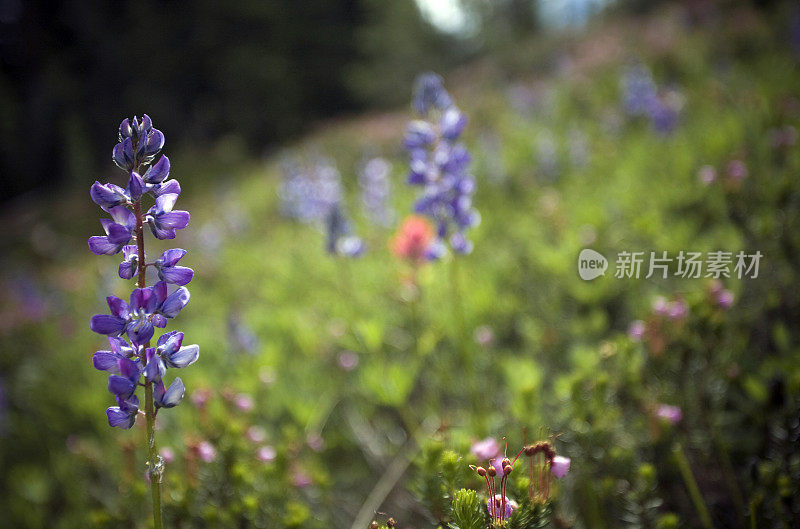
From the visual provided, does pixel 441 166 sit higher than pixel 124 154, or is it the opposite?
pixel 441 166

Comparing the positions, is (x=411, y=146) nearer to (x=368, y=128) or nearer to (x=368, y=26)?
(x=368, y=128)

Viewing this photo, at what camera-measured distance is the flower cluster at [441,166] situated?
1478 millimetres

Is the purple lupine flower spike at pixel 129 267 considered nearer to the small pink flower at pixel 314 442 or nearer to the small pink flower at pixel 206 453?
the small pink flower at pixel 206 453

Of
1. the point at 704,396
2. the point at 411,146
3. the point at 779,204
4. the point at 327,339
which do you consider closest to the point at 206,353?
the point at 327,339

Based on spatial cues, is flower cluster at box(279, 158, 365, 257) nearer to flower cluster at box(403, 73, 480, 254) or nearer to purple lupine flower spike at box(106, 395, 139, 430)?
flower cluster at box(403, 73, 480, 254)

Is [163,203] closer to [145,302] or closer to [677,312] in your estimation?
[145,302]

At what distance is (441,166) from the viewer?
1.50m

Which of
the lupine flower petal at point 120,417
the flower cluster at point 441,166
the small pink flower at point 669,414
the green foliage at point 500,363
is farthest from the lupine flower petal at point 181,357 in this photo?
the small pink flower at point 669,414

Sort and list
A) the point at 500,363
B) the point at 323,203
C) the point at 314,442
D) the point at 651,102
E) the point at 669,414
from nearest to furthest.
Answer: the point at 669,414 < the point at 314,442 < the point at 500,363 < the point at 323,203 < the point at 651,102

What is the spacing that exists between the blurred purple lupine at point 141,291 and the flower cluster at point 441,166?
809 mm

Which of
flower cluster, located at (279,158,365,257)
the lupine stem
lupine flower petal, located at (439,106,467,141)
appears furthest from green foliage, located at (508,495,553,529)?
flower cluster, located at (279,158,365,257)

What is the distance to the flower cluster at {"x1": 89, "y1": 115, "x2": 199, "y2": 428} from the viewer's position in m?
0.78

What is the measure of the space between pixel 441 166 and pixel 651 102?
3028 mm

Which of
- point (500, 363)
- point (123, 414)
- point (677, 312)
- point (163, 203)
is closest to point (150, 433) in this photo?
point (123, 414)
